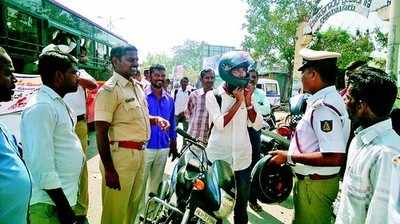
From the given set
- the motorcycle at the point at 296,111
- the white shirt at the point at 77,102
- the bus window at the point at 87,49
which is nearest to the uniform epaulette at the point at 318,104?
the motorcycle at the point at 296,111

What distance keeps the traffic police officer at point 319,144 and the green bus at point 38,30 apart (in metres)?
5.46

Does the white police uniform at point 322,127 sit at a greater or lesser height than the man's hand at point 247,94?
lesser

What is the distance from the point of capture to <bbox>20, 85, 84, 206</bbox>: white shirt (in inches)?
84.8

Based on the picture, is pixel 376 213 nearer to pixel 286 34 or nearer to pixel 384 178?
pixel 384 178

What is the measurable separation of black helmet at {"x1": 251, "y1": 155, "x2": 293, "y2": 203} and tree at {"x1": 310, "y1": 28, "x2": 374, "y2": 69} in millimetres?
17836

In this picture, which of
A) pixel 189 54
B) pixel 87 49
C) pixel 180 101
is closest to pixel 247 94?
pixel 180 101

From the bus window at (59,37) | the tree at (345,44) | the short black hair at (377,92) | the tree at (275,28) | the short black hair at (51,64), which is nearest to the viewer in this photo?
the short black hair at (377,92)

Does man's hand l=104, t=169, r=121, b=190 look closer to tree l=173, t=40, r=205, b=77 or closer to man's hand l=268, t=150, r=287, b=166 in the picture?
man's hand l=268, t=150, r=287, b=166

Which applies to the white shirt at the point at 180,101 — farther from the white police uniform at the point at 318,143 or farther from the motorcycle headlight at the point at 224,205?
Result: the white police uniform at the point at 318,143

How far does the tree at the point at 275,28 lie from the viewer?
29500 millimetres

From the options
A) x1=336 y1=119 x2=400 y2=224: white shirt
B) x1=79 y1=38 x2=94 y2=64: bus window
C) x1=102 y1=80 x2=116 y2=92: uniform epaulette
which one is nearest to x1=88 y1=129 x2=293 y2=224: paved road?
x1=102 y1=80 x2=116 y2=92: uniform epaulette

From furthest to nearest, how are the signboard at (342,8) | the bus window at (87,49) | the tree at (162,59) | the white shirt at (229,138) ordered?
the tree at (162,59) < the bus window at (87,49) < the signboard at (342,8) < the white shirt at (229,138)

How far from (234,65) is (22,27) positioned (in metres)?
5.47

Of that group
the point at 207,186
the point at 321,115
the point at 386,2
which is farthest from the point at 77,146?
the point at 386,2
